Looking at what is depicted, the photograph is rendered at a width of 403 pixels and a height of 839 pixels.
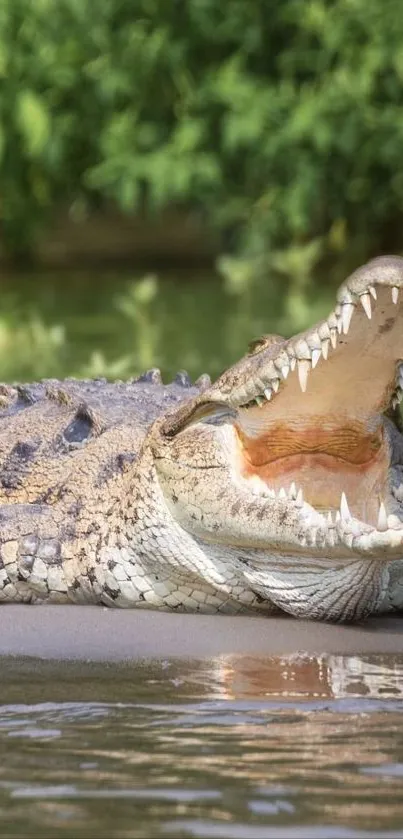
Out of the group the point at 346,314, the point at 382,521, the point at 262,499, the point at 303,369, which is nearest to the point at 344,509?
the point at 382,521

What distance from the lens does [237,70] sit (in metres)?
21.2

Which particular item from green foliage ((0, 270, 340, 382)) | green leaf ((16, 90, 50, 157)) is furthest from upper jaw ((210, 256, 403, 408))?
green leaf ((16, 90, 50, 157))

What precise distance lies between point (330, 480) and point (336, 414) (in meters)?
0.22

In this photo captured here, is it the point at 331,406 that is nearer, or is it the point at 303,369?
the point at 303,369

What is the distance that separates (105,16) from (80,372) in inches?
429

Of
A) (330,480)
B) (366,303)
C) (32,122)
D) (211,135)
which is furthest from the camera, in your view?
(211,135)

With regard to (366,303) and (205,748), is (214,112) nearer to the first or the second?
(366,303)

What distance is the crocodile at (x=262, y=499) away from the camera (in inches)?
205

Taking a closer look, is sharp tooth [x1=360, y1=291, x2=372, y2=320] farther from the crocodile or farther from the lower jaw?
the lower jaw

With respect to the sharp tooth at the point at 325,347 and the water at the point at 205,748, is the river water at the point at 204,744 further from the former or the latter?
the sharp tooth at the point at 325,347

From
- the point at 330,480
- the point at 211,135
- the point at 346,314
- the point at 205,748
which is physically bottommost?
the point at 205,748

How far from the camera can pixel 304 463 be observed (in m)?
5.73

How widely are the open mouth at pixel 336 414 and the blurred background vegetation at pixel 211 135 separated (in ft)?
38.9

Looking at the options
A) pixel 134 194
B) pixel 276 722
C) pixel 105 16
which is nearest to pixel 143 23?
pixel 105 16
